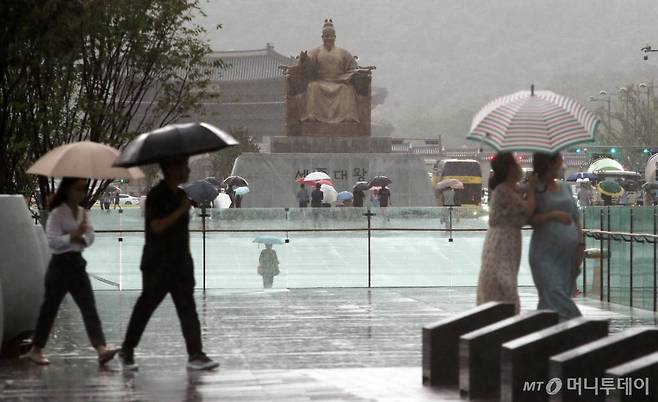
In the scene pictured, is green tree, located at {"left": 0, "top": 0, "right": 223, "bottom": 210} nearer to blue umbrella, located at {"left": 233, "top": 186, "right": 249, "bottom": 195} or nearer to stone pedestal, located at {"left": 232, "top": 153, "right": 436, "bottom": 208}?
blue umbrella, located at {"left": 233, "top": 186, "right": 249, "bottom": 195}

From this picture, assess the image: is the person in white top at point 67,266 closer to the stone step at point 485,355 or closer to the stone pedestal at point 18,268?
the stone pedestal at point 18,268

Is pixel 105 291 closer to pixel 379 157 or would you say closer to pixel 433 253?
pixel 433 253

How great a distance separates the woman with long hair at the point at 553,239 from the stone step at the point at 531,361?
4.84 ft

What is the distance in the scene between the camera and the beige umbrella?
33.6 ft

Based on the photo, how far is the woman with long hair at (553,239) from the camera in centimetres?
961

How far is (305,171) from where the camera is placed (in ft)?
138

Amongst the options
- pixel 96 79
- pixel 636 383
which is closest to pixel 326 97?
pixel 96 79

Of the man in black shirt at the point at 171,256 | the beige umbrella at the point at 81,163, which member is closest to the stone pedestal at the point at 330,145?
the beige umbrella at the point at 81,163

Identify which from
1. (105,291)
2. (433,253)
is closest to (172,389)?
(105,291)

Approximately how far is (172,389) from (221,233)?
10.7 m

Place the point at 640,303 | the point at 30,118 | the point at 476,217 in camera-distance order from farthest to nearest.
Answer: the point at 476,217, the point at 30,118, the point at 640,303

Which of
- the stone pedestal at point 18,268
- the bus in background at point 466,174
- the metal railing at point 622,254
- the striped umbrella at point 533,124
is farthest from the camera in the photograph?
the bus in background at point 466,174

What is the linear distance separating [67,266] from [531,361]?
357 centimetres

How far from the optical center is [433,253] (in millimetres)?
20234
